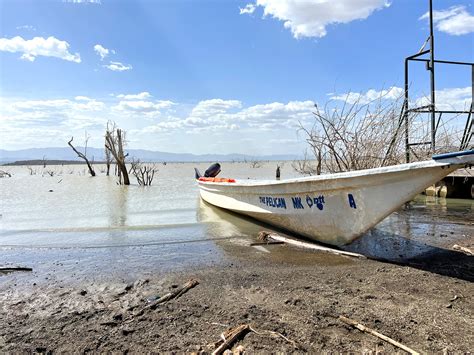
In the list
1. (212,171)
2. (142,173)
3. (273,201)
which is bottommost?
(273,201)

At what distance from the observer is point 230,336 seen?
2.79 m

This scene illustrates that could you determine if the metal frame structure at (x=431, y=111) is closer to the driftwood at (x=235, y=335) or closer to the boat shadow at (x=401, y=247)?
the boat shadow at (x=401, y=247)

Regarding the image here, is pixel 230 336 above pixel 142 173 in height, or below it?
below

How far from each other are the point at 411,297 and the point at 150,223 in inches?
268

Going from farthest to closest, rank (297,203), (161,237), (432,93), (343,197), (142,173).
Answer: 1. (142,173)
2. (432,93)
3. (161,237)
4. (297,203)
5. (343,197)

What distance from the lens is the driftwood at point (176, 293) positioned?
358cm

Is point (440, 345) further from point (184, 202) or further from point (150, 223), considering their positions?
point (184, 202)

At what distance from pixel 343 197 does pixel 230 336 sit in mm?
3177

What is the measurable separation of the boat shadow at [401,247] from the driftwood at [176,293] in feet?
8.47

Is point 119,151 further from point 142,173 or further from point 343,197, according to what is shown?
point 343,197

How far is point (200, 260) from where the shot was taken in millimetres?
5426

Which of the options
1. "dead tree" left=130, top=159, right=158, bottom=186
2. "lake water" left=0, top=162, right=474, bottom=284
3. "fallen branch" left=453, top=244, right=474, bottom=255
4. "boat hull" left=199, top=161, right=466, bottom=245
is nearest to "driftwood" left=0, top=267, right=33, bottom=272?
"lake water" left=0, top=162, right=474, bottom=284

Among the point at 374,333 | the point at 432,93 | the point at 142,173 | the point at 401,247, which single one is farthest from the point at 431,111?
the point at 142,173

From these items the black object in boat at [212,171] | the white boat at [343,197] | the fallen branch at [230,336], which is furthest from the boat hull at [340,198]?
the black object in boat at [212,171]
